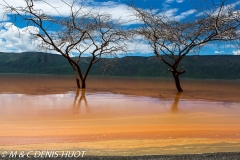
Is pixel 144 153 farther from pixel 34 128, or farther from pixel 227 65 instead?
pixel 227 65

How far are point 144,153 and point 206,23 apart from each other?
9221mm

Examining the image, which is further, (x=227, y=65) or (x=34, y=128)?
(x=227, y=65)

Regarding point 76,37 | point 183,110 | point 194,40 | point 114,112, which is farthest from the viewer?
point 76,37

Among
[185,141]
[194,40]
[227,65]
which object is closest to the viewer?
[185,141]

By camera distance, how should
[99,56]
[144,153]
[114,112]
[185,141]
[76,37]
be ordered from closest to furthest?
[144,153] < [185,141] < [114,112] < [76,37] < [99,56]

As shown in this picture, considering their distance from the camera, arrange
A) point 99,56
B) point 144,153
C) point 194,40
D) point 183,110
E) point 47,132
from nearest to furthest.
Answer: point 144,153, point 47,132, point 183,110, point 194,40, point 99,56

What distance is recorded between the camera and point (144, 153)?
4117mm

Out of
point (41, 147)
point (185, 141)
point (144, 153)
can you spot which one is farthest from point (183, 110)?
point (41, 147)

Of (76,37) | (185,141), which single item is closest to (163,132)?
(185,141)

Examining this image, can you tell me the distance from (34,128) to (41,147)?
1.34 meters

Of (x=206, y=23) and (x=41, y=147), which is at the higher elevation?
(x=206, y=23)

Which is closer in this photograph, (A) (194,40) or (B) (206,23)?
(B) (206,23)

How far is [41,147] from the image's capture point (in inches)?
169

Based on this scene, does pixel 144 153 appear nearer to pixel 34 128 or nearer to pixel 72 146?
pixel 72 146
